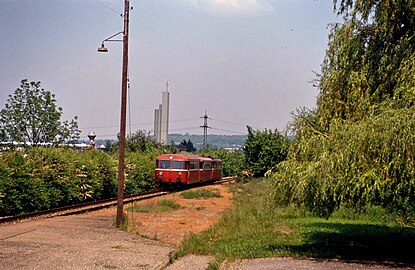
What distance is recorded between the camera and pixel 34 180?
82.0 ft

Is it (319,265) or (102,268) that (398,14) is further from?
(102,268)

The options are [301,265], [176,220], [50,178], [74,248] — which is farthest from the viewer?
[50,178]

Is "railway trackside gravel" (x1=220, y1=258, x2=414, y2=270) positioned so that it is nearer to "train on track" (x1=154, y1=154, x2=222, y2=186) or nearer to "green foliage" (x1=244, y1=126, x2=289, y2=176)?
"train on track" (x1=154, y1=154, x2=222, y2=186)

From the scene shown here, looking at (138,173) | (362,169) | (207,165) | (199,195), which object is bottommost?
(199,195)

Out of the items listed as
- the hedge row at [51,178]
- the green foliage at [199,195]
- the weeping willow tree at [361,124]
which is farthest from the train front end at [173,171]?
the weeping willow tree at [361,124]

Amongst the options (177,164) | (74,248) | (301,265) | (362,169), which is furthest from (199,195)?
(362,169)

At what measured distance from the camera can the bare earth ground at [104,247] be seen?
12.7 meters

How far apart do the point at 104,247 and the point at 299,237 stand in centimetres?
706

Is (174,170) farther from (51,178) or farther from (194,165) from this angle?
(51,178)

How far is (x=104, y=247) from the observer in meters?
15.3

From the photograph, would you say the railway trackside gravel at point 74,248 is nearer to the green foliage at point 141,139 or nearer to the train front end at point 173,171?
the train front end at point 173,171

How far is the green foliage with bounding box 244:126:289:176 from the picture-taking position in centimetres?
5606

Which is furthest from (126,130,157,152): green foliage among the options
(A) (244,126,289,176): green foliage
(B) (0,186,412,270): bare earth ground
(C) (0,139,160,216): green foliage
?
(B) (0,186,412,270): bare earth ground

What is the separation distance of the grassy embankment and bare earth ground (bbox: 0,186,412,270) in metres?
0.88
